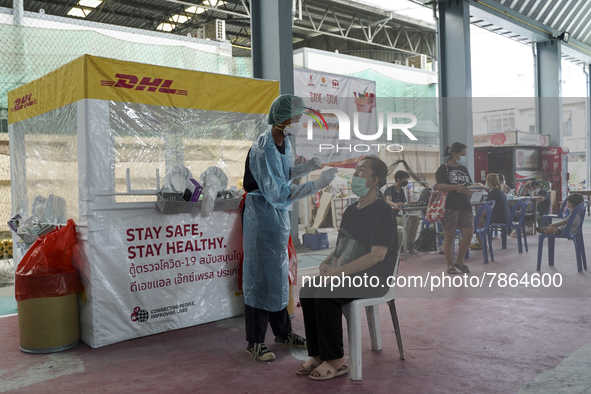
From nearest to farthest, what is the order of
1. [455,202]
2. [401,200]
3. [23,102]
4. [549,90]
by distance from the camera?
[23,102] → [455,202] → [401,200] → [549,90]

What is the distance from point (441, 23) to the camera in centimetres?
718

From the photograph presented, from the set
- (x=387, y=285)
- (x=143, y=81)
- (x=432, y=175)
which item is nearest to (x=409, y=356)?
(x=387, y=285)

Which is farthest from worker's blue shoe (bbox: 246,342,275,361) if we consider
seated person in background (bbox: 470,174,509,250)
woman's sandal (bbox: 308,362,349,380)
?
seated person in background (bbox: 470,174,509,250)

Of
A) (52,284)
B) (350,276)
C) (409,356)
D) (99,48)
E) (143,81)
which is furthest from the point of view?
(99,48)

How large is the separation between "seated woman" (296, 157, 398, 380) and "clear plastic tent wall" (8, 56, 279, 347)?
1.18m

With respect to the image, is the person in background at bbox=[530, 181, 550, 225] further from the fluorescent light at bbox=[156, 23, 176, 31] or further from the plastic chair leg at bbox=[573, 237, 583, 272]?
the fluorescent light at bbox=[156, 23, 176, 31]

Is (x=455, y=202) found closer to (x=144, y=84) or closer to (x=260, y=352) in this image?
(x=260, y=352)

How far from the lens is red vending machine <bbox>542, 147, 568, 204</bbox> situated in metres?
9.81

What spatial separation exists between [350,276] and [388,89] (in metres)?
7.00

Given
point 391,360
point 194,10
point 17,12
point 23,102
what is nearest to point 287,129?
point 391,360

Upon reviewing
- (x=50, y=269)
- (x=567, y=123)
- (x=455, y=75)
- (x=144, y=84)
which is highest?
(x=455, y=75)

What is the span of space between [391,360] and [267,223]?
0.99 m

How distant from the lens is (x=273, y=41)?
15.3 ft

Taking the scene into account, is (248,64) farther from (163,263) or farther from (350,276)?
(350,276)
